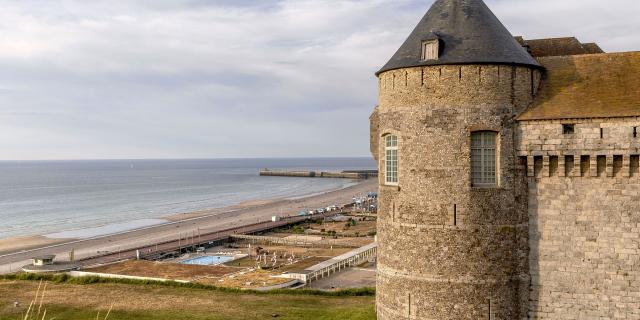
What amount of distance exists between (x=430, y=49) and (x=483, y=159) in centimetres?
389

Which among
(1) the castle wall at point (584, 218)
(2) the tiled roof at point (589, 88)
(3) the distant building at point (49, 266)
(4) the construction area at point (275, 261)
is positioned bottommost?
(4) the construction area at point (275, 261)

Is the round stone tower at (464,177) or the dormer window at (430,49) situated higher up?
the dormer window at (430,49)

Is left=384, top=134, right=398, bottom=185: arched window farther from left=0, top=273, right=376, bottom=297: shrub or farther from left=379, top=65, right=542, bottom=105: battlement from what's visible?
left=0, top=273, right=376, bottom=297: shrub

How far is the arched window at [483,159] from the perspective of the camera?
1770 cm

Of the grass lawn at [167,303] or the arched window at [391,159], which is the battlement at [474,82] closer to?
the arched window at [391,159]

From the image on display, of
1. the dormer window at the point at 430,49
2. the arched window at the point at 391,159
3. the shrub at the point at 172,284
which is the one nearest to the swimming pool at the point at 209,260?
the shrub at the point at 172,284

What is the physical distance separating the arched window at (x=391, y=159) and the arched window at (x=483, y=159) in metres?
2.59

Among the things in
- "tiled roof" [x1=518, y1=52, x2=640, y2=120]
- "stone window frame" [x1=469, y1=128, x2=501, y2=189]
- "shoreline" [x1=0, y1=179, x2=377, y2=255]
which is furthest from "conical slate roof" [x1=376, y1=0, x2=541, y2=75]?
"shoreline" [x1=0, y1=179, x2=377, y2=255]

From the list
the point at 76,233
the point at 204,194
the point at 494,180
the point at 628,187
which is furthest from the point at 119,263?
the point at 204,194

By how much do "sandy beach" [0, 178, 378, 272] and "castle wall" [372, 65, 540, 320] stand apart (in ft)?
150

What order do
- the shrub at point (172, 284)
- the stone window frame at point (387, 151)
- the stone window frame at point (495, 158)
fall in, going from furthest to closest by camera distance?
the shrub at point (172, 284)
the stone window frame at point (387, 151)
the stone window frame at point (495, 158)

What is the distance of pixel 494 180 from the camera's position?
1772 centimetres

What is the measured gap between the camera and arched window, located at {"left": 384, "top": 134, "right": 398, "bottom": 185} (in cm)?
1897

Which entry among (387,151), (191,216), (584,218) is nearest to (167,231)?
(191,216)
